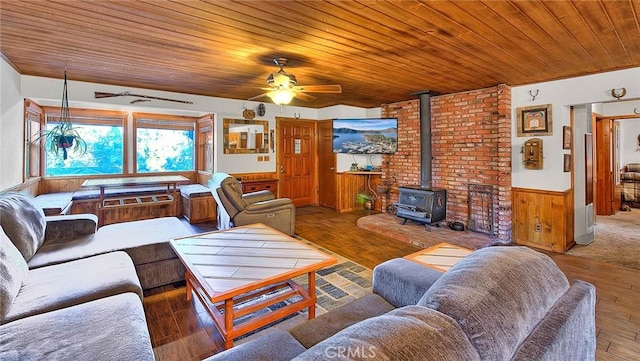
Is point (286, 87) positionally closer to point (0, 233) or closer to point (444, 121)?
point (0, 233)

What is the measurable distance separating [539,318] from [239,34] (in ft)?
8.51

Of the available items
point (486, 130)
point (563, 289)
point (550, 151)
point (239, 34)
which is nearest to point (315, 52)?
point (239, 34)

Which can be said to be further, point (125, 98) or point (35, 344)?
point (125, 98)

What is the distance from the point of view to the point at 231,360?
113 centimetres

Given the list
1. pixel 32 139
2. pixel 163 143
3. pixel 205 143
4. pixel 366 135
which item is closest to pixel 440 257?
pixel 366 135

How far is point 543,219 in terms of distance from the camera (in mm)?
4043

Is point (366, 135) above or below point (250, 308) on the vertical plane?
above

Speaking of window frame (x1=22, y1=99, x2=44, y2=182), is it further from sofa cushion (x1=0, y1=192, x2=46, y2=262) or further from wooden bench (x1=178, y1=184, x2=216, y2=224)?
A: wooden bench (x1=178, y1=184, x2=216, y2=224)

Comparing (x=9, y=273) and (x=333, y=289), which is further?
(x=333, y=289)

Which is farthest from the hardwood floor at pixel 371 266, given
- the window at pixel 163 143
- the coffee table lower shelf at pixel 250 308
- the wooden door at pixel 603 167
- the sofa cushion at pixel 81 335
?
the window at pixel 163 143

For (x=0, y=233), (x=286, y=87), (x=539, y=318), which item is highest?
(x=286, y=87)

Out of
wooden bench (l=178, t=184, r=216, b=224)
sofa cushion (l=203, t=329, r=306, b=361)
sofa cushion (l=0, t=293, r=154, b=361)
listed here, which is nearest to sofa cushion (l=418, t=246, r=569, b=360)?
sofa cushion (l=203, t=329, r=306, b=361)

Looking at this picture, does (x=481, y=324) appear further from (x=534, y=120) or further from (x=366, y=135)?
(x=366, y=135)

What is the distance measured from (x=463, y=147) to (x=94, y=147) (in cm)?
622
